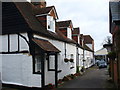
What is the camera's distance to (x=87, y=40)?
45469mm

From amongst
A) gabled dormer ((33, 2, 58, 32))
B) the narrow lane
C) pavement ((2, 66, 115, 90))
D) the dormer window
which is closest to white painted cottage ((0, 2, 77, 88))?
pavement ((2, 66, 115, 90))

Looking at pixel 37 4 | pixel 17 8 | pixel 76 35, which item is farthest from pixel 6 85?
pixel 76 35

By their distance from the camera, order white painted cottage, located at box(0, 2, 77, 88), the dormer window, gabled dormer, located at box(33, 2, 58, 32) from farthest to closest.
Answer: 1. the dormer window
2. gabled dormer, located at box(33, 2, 58, 32)
3. white painted cottage, located at box(0, 2, 77, 88)

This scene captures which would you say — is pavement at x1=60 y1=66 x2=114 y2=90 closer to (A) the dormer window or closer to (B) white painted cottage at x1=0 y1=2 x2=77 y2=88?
(B) white painted cottage at x1=0 y1=2 x2=77 y2=88

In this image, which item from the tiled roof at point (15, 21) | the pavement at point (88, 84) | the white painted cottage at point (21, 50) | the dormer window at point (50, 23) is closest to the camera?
the white painted cottage at point (21, 50)

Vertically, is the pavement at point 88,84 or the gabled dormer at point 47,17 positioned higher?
the gabled dormer at point 47,17

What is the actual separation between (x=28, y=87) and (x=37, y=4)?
441 inches

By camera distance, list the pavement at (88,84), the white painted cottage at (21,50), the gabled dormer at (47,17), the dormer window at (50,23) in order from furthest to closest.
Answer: the dormer window at (50,23), the gabled dormer at (47,17), the pavement at (88,84), the white painted cottage at (21,50)

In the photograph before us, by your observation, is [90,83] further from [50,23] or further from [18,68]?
[18,68]

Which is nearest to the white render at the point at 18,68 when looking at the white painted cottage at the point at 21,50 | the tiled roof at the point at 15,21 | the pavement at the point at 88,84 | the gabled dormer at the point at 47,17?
the white painted cottage at the point at 21,50

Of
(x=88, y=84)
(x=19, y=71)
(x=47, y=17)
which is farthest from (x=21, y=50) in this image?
(x=88, y=84)

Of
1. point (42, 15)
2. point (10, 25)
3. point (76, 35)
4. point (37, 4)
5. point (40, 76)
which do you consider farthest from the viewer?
point (76, 35)

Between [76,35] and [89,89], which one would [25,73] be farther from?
[76,35]

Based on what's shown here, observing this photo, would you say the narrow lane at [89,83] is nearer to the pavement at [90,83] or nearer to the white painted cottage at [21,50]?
the pavement at [90,83]
